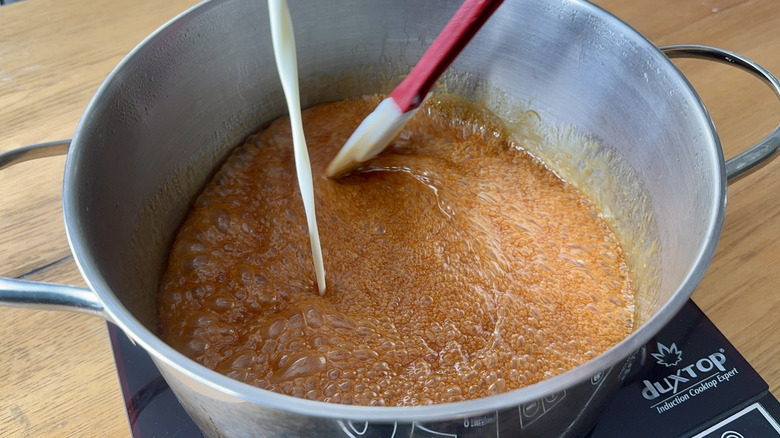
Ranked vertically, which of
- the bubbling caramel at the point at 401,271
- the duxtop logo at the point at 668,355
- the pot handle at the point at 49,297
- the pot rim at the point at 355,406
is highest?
the pot rim at the point at 355,406

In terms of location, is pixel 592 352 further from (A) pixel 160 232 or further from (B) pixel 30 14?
(B) pixel 30 14

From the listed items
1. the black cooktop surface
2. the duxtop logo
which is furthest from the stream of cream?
the duxtop logo

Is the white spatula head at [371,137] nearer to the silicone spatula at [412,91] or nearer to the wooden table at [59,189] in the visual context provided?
the silicone spatula at [412,91]

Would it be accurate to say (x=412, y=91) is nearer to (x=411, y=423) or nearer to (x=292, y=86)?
(x=292, y=86)

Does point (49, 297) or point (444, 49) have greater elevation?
point (444, 49)

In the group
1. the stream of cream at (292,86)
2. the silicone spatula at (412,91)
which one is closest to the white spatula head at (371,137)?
the silicone spatula at (412,91)

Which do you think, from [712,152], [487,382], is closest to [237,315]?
[487,382]

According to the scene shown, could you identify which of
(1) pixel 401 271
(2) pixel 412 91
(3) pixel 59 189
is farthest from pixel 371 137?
(3) pixel 59 189
